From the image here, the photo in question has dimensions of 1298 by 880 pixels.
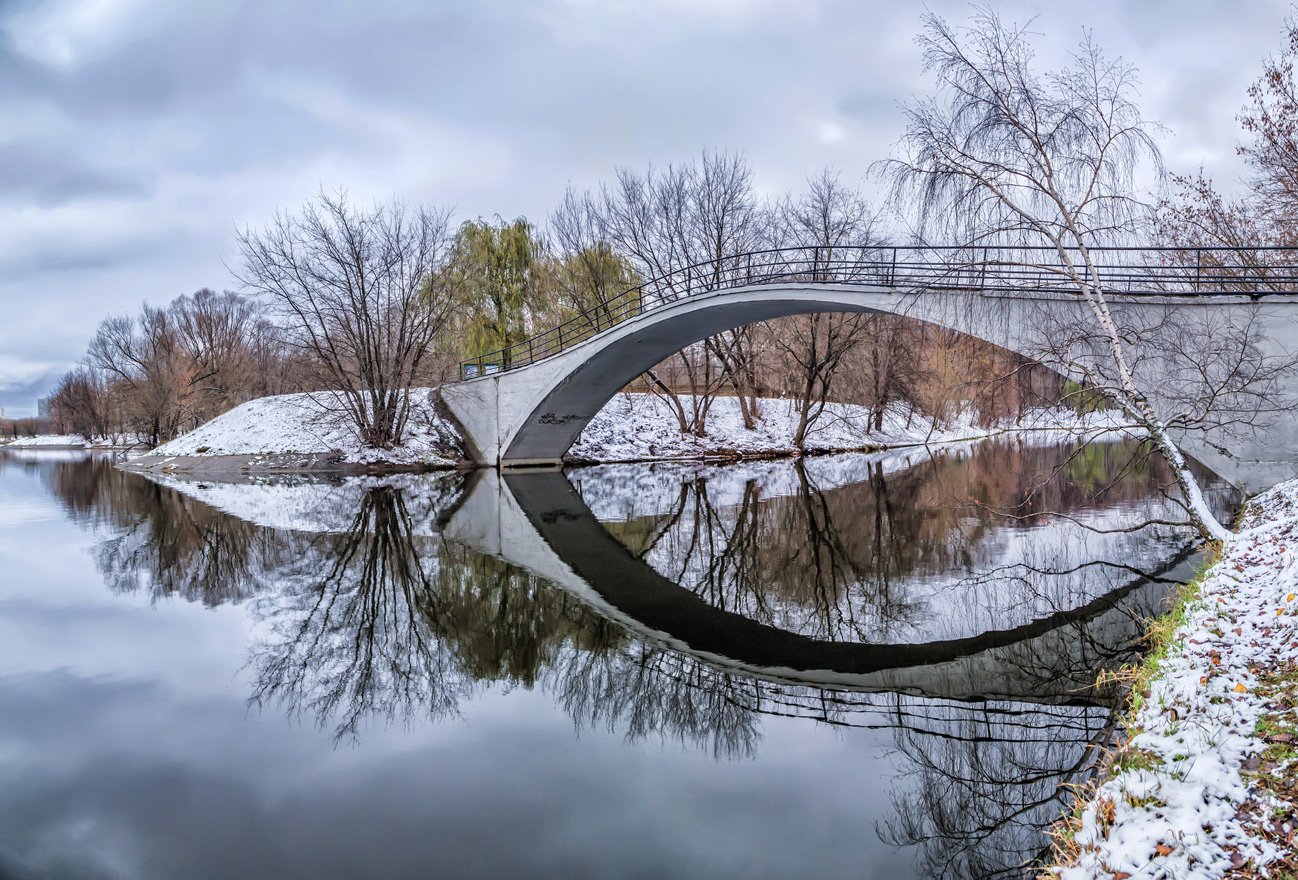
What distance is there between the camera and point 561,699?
516cm

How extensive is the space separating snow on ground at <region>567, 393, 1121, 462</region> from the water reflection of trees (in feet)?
35.5

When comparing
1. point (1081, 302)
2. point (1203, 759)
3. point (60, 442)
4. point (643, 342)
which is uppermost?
point (643, 342)

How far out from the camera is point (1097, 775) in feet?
12.7

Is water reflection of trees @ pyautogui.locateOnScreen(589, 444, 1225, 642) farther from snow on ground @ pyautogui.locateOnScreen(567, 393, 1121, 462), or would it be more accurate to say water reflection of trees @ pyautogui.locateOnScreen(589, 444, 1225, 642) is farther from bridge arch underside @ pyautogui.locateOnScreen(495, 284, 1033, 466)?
snow on ground @ pyautogui.locateOnScreen(567, 393, 1121, 462)

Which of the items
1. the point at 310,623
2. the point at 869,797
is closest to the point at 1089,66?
the point at 869,797

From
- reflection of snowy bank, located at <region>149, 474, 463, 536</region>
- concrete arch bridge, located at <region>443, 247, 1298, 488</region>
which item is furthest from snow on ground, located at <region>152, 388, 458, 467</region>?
concrete arch bridge, located at <region>443, 247, 1298, 488</region>

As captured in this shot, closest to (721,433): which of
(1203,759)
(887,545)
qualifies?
(887,545)

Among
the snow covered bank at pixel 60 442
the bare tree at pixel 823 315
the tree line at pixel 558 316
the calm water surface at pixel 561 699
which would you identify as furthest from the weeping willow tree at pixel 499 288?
the snow covered bank at pixel 60 442

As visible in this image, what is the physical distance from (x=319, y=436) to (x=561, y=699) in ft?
78.4

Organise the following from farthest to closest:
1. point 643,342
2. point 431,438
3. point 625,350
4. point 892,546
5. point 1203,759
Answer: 1. point 431,438
2. point 625,350
3. point 643,342
4. point 892,546
5. point 1203,759

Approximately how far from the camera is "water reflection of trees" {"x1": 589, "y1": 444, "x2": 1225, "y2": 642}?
7.34 metres

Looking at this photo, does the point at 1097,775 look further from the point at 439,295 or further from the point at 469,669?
the point at 439,295

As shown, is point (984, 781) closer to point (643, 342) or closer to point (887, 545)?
point (887, 545)

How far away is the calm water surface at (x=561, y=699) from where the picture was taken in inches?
137
